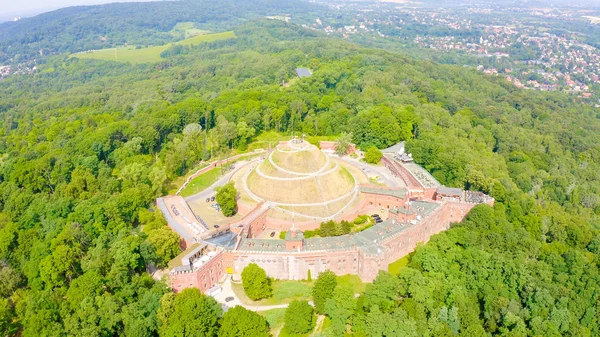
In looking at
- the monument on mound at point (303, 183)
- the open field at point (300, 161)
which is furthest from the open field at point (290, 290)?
the open field at point (300, 161)

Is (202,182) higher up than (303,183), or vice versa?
(303,183)

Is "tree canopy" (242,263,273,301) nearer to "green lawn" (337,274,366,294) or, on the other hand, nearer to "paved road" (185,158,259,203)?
"green lawn" (337,274,366,294)

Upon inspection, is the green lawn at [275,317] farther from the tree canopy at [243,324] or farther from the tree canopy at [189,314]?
the tree canopy at [189,314]

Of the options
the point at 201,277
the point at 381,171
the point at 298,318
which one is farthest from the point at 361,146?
the point at 298,318

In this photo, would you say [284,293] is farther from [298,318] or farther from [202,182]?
[202,182]

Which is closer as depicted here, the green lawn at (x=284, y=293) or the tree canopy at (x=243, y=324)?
the tree canopy at (x=243, y=324)

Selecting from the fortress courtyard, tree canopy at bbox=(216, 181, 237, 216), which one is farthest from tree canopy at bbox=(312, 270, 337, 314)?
tree canopy at bbox=(216, 181, 237, 216)
